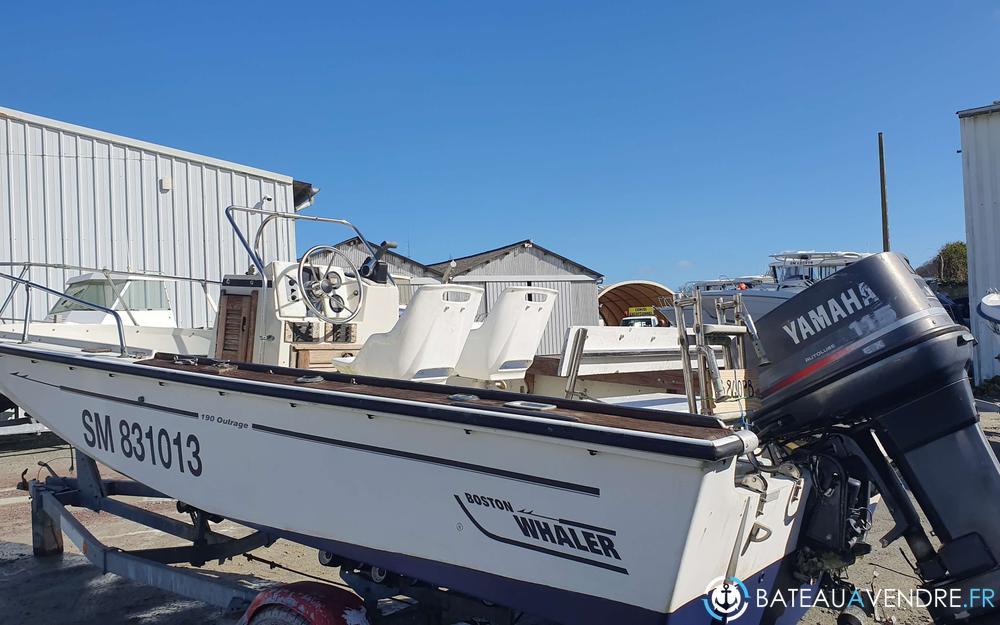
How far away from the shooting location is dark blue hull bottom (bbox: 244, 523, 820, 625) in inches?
80.1

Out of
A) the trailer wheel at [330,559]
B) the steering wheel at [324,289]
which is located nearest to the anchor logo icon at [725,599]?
the trailer wheel at [330,559]

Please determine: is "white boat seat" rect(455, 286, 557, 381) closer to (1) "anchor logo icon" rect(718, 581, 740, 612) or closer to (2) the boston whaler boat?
(2) the boston whaler boat

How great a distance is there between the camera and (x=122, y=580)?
4367 mm

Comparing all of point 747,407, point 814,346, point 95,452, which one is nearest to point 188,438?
point 95,452

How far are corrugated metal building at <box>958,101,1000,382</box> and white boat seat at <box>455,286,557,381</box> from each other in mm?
11773

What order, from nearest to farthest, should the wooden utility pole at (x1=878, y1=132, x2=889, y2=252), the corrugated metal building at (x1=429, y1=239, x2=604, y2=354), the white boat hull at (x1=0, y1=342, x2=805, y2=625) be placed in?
the white boat hull at (x1=0, y1=342, x2=805, y2=625) < the wooden utility pole at (x1=878, y1=132, x2=889, y2=252) < the corrugated metal building at (x1=429, y1=239, x2=604, y2=354)

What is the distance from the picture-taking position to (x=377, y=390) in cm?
268

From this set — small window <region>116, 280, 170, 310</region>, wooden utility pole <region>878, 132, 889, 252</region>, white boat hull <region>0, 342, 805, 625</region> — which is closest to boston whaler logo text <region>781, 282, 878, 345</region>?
white boat hull <region>0, 342, 805, 625</region>

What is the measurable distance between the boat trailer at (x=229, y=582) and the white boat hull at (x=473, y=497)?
0.23 metres

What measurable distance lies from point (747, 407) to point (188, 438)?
7.97ft

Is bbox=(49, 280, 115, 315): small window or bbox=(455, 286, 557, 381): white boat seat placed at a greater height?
bbox=(49, 280, 115, 315): small window

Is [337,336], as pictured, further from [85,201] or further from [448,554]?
[85,201]

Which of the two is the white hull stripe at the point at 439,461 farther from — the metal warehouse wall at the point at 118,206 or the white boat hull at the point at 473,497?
the metal warehouse wall at the point at 118,206
